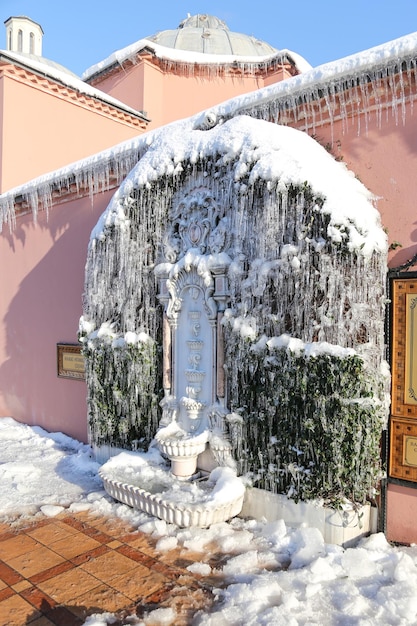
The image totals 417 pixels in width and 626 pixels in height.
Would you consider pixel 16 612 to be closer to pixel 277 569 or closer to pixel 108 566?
pixel 108 566

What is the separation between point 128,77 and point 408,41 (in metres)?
7.97

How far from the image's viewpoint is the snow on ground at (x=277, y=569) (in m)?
2.87

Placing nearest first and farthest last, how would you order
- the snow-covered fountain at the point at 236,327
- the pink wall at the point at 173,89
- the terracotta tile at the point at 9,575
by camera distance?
1. the terracotta tile at the point at 9,575
2. the snow-covered fountain at the point at 236,327
3. the pink wall at the point at 173,89

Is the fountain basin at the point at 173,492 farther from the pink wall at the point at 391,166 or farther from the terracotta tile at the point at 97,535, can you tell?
the pink wall at the point at 391,166

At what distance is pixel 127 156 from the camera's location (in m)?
5.93

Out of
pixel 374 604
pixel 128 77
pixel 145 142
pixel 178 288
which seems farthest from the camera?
pixel 128 77

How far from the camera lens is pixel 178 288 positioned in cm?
498

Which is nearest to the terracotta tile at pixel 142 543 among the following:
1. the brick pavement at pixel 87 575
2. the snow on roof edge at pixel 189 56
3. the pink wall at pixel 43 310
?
the brick pavement at pixel 87 575

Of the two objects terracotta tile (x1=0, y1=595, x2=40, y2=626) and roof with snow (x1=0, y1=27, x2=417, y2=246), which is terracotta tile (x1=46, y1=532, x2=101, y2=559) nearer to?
terracotta tile (x1=0, y1=595, x2=40, y2=626)

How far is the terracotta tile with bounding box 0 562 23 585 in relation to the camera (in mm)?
3398

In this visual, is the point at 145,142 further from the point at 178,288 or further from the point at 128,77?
the point at 128,77

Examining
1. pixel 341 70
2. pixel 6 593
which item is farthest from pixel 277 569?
pixel 341 70

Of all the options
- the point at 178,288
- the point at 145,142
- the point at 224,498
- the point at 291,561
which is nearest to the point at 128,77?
the point at 145,142

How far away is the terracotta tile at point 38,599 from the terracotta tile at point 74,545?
48cm
